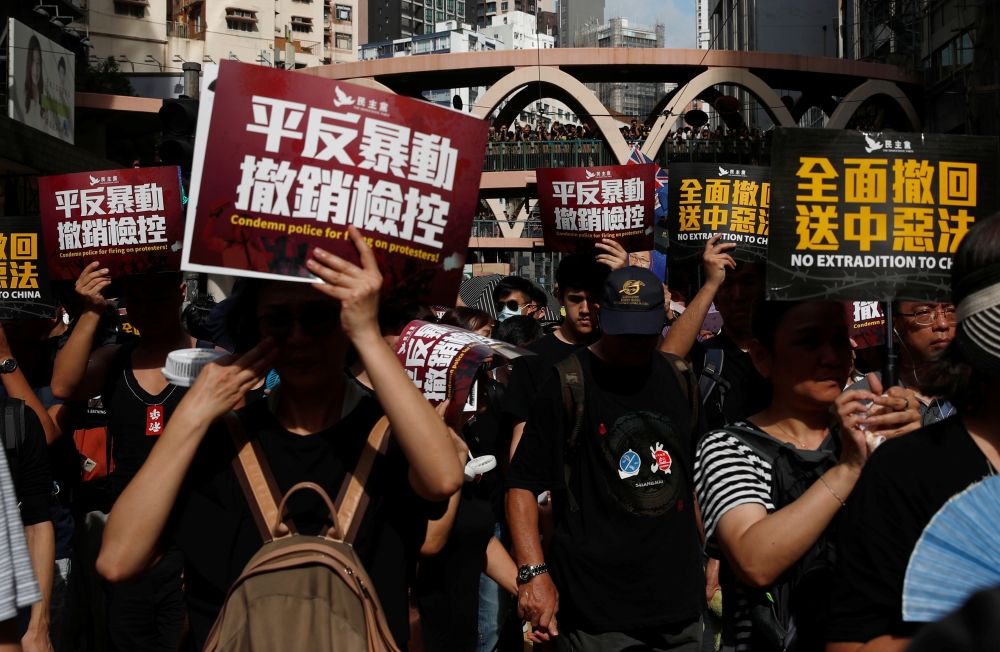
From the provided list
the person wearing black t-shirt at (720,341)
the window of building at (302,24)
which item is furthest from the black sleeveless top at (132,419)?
the window of building at (302,24)

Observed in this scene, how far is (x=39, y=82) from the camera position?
25.7 m

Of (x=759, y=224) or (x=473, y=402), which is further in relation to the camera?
(x=759, y=224)

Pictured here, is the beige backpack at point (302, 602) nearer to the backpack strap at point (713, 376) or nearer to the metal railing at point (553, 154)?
the backpack strap at point (713, 376)

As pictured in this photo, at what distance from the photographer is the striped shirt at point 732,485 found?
8.78 feet

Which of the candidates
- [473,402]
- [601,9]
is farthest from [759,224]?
[601,9]

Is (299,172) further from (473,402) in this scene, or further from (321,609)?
(473,402)

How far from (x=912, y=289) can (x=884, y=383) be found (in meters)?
0.35

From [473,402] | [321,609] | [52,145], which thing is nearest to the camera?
[321,609]

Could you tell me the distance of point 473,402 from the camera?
169 inches

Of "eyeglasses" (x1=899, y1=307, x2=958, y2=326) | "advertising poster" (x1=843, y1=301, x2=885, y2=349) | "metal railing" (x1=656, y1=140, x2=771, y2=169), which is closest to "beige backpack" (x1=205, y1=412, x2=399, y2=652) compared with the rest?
"eyeglasses" (x1=899, y1=307, x2=958, y2=326)

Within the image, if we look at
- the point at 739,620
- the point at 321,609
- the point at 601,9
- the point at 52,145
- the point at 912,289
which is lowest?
the point at 739,620

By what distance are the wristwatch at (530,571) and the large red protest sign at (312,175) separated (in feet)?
5.75

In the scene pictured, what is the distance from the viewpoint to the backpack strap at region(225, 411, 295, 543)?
239 cm

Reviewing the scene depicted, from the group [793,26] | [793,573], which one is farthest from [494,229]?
[793,573]
